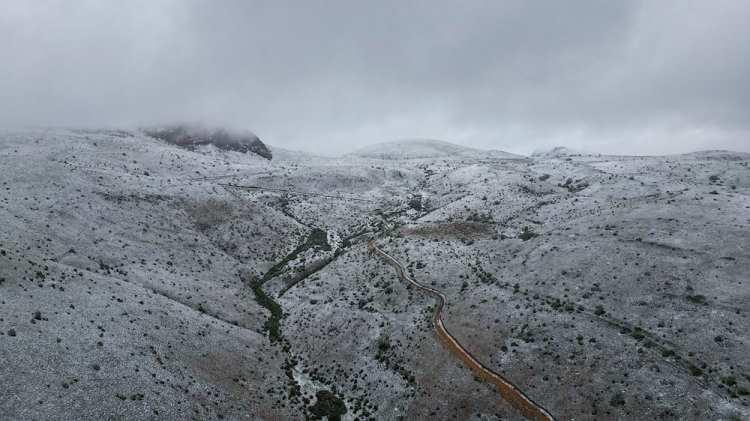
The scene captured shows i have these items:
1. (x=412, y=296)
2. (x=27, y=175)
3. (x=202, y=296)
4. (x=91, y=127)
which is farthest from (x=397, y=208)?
(x=91, y=127)

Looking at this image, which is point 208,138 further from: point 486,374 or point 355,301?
point 486,374

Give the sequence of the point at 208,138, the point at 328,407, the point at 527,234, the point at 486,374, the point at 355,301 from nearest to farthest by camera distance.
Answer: the point at 486,374 → the point at 328,407 → the point at 355,301 → the point at 527,234 → the point at 208,138

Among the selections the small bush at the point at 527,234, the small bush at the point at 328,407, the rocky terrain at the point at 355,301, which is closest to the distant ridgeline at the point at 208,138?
the rocky terrain at the point at 355,301

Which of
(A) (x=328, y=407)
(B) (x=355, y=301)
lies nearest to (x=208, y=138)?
(B) (x=355, y=301)

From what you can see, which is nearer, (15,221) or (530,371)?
(530,371)

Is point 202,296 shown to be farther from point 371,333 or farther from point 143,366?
point 371,333

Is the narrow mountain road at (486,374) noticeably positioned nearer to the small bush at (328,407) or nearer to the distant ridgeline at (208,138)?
the small bush at (328,407)
